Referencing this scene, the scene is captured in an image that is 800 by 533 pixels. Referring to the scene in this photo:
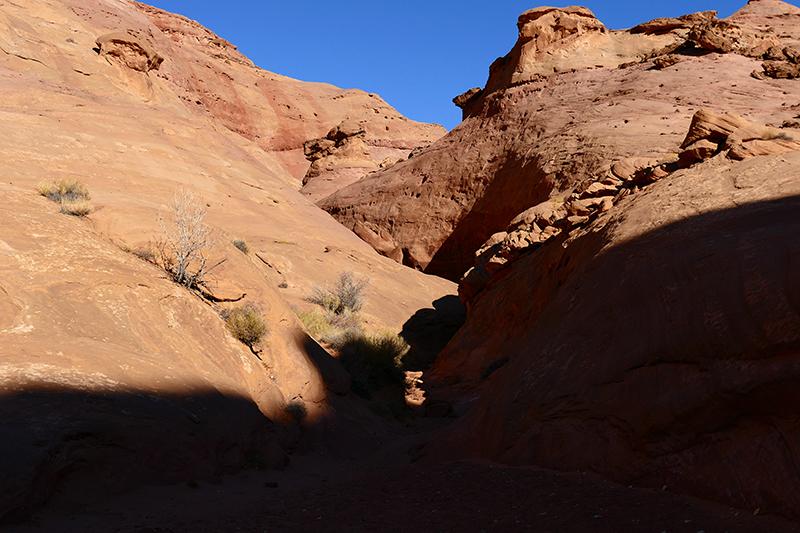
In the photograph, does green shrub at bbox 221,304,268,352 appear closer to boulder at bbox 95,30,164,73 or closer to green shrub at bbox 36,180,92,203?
green shrub at bbox 36,180,92,203

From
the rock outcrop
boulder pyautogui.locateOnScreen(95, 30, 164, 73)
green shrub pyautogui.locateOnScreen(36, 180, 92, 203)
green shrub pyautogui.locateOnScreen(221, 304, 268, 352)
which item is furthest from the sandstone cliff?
the rock outcrop

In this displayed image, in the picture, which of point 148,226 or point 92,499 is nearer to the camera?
point 92,499

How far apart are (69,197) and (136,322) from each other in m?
5.45

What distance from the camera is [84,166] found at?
18031mm

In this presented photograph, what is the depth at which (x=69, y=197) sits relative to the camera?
35.0 feet

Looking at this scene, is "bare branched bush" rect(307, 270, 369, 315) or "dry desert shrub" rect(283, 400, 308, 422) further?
"bare branched bush" rect(307, 270, 369, 315)

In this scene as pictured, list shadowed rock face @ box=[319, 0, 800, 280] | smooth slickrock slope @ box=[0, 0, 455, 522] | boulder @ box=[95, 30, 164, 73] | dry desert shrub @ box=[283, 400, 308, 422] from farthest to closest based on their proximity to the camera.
→ boulder @ box=[95, 30, 164, 73] → shadowed rock face @ box=[319, 0, 800, 280] → dry desert shrub @ box=[283, 400, 308, 422] → smooth slickrock slope @ box=[0, 0, 455, 522]

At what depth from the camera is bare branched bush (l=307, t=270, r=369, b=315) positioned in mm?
16505

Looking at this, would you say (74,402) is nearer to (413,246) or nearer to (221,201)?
(221,201)

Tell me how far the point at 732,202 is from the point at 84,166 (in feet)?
61.9

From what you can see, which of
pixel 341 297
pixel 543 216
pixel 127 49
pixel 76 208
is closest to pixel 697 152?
pixel 543 216

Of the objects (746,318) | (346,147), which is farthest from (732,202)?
(346,147)

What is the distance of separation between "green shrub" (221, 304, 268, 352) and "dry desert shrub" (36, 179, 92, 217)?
3423mm

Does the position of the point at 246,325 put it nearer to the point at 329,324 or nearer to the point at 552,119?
the point at 329,324
